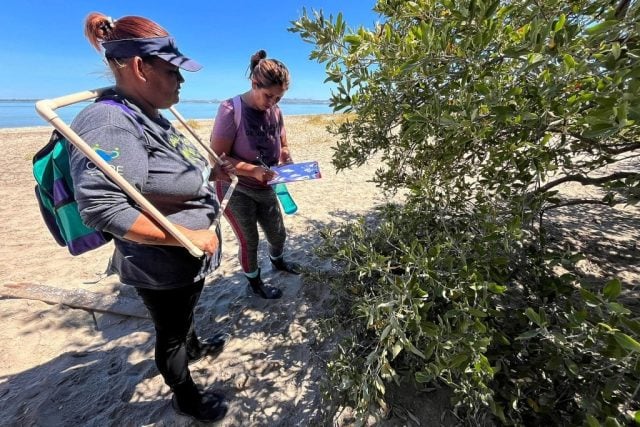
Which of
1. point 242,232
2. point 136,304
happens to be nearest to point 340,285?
point 242,232

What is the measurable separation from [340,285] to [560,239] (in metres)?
2.37

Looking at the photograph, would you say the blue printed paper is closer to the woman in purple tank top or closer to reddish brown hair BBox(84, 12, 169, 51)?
the woman in purple tank top

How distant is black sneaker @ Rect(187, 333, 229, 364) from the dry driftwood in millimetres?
766

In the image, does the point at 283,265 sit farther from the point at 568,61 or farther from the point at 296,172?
the point at 568,61

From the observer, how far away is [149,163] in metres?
1.31

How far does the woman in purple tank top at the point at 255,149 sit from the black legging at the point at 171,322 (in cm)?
101

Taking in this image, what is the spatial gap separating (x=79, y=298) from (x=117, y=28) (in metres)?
2.80

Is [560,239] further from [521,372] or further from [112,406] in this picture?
[112,406]

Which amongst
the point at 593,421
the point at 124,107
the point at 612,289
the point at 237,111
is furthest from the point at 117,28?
the point at 593,421

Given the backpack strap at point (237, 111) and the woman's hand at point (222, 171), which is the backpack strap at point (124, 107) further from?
the backpack strap at point (237, 111)

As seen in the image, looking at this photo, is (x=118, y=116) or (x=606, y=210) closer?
(x=118, y=116)

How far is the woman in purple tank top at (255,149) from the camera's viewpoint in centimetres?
226

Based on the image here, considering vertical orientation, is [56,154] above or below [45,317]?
above

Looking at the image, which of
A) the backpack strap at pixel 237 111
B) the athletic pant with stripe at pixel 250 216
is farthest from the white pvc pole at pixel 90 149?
the athletic pant with stripe at pixel 250 216
